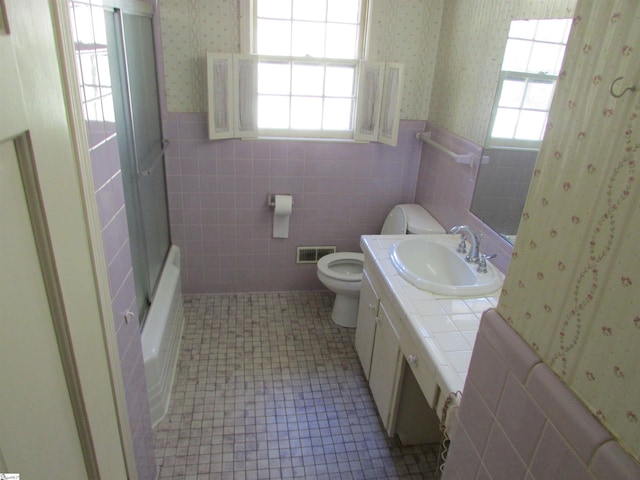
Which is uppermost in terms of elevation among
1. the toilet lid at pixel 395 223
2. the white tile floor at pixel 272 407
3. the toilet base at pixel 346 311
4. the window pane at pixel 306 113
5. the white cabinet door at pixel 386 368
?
the window pane at pixel 306 113

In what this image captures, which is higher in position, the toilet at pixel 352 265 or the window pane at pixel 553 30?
the window pane at pixel 553 30

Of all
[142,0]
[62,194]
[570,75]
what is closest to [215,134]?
[142,0]

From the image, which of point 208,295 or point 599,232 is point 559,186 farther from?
point 208,295

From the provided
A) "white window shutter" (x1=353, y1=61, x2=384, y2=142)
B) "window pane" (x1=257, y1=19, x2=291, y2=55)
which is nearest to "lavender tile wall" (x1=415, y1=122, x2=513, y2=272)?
"white window shutter" (x1=353, y1=61, x2=384, y2=142)

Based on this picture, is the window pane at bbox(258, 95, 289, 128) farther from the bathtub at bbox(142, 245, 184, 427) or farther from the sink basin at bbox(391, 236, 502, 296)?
the sink basin at bbox(391, 236, 502, 296)

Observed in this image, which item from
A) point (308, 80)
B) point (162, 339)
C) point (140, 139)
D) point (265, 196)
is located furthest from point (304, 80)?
point (162, 339)

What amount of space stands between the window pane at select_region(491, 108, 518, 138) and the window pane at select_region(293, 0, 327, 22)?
1342mm

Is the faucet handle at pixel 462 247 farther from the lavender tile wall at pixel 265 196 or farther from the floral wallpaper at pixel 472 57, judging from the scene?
the lavender tile wall at pixel 265 196

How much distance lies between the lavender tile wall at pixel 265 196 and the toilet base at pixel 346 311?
17.2 inches

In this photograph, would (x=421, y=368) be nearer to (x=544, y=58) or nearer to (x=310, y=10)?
→ (x=544, y=58)

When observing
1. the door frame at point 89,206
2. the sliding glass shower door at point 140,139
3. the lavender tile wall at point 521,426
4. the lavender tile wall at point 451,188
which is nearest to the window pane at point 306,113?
the lavender tile wall at point 451,188

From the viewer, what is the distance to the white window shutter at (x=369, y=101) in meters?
2.80

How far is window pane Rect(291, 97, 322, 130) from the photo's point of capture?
2936 mm

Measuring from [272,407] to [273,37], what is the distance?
222cm
